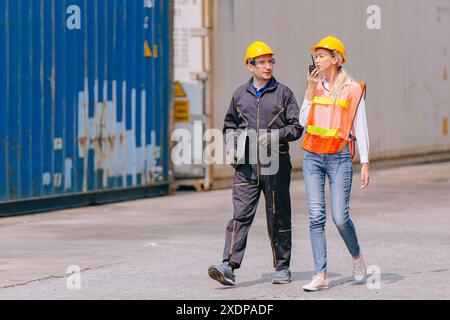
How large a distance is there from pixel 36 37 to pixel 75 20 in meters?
0.72

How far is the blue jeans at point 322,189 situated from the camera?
8.61 metres

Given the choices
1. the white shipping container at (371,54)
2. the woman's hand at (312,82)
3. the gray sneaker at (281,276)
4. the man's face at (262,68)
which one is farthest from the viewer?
the white shipping container at (371,54)

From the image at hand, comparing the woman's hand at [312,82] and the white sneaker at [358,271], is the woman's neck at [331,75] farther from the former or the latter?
the white sneaker at [358,271]

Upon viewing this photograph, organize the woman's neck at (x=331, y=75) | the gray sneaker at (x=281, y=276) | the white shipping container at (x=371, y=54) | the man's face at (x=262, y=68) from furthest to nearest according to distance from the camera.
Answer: the white shipping container at (x=371, y=54) < the gray sneaker at (x=281, y=276) < the man's face at (x=262, y=68) < the woman's neck at (x=331, y=75)

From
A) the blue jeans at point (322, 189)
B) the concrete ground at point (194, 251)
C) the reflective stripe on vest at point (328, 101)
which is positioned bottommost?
the concrete ground at point (194, 251)

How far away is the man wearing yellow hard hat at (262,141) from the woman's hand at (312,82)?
0.34 meters

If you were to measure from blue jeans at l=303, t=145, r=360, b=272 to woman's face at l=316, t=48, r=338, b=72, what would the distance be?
58cm

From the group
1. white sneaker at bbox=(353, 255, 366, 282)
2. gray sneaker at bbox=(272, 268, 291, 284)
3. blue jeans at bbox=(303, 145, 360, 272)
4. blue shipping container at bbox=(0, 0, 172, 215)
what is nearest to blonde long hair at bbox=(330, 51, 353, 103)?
blue jeans at bbox=(303, 145, 360, 272)

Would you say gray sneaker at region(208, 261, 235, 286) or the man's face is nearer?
gray sneaker at region(208, 261, 235, 286)

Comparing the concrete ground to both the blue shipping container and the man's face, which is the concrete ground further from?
the man's face

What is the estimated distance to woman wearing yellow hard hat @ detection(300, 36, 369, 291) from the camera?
859cm

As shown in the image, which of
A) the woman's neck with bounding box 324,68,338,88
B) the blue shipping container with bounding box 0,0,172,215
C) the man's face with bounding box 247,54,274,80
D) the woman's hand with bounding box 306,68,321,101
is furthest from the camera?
the blue shipping container with bounding box 0,0,172,215

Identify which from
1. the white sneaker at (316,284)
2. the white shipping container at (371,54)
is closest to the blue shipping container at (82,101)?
the white shipping container at (371,54)

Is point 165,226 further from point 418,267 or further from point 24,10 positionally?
point 418,267
